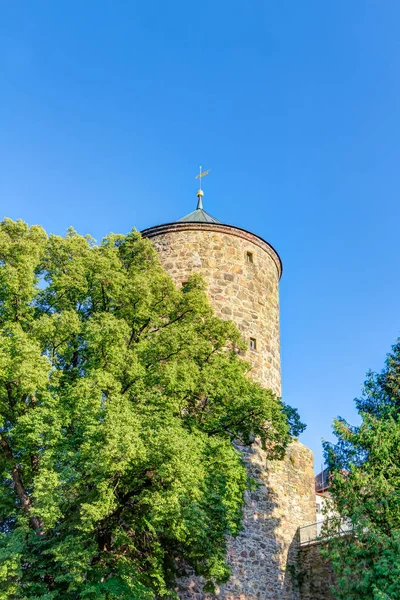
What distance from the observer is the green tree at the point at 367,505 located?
8.43 metres

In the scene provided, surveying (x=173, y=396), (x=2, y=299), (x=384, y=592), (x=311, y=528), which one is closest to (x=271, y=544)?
(x=311, y=528)

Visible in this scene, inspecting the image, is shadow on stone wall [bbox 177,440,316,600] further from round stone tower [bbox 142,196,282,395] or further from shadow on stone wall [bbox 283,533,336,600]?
round stone tower [bbox 142,196,282,395]

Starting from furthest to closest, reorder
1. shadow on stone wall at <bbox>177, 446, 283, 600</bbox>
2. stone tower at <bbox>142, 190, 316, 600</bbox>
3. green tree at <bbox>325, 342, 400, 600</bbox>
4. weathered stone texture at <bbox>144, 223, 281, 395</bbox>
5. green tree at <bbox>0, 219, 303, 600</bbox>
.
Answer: weathered stone texture at <bbox>144, 223, 281, 395</bbox> < stone tower at <bbox>142, 190, 316, 600</bbox> < shadow on stone wall at <bbox>177, 446, 283, 600</bbox> < green tree at <bbox>0, 219, 303, 600</bbox> < green tree at <bbox>325, 342, 400, 600</bbox>

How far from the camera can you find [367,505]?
9.05 meters

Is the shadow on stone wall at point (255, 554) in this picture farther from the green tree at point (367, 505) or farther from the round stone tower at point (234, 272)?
the green tree at point (367, 505)

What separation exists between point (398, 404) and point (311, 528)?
19.6ft

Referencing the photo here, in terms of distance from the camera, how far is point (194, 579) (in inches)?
514

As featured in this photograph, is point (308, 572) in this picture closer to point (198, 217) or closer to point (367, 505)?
point (367, 505)

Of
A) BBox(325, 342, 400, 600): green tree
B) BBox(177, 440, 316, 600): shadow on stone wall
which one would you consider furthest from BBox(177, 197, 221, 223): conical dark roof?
BBox(325, 342, 400, 600): green tree

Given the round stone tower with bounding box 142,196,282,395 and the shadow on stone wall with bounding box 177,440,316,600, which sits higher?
the round stone tower with bounding box 142,196,282,395

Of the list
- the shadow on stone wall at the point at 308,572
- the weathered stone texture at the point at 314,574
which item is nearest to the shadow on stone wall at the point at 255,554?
the shadow on stone wall at the point at 308,572

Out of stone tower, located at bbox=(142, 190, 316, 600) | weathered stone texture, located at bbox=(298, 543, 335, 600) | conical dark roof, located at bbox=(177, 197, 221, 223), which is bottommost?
weathered stone texture, located at bbox=(298, 543, 335, 600)

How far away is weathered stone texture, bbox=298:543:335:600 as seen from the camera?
→ 14.2m

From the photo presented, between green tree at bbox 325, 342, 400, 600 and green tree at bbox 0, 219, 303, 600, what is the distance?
1.96 metres
